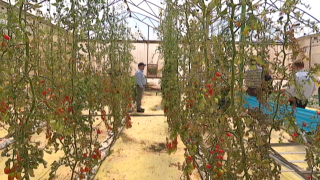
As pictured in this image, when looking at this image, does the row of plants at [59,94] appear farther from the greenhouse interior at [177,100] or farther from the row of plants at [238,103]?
the row of plants at [238,103]

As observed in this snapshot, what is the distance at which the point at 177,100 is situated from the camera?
2.81 meters

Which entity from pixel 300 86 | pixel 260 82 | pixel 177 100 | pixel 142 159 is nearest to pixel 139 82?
pixel 177 100

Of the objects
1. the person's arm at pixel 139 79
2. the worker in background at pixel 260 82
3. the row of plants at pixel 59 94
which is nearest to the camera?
the row of plants at pixel 59 94

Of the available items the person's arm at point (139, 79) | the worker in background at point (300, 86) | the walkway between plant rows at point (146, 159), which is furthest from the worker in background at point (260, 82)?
the person's arm at point (139, 79)

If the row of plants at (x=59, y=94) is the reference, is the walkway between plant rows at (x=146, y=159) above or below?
below

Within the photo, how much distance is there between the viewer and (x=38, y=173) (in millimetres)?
2357

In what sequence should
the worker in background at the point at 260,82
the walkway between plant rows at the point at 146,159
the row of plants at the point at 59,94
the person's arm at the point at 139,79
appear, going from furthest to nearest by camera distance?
the person's arm at the point at 139,79 → the walkway between plant rows at the point at 146,159 → the worker in background at the point at 260,82 → the row of plants at the point at 59,94

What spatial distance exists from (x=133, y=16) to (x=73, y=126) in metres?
10.2

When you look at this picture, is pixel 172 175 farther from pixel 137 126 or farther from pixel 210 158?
pixel 137 126

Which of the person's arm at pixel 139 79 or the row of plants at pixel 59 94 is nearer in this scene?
the row of plants at pixel 59 94

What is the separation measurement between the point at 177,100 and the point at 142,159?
849mm

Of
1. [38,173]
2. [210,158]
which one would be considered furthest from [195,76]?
[38,173]

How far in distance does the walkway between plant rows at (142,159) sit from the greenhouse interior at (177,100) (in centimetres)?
1

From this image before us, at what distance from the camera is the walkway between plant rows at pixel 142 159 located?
239 cm
